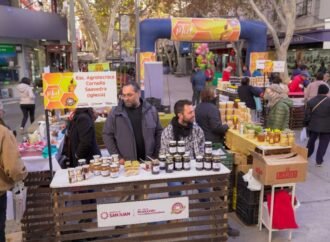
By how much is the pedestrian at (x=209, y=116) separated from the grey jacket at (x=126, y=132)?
1.01m

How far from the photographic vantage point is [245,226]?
4.35 m

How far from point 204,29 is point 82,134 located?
1094 centimetres

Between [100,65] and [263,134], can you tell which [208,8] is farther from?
[263,134]

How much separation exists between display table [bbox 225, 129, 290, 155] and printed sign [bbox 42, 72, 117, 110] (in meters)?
2.18

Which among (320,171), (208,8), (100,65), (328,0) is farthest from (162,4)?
(320,171)

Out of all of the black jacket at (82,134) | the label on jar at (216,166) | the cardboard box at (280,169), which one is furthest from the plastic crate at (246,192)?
the black jacket at (82,134)

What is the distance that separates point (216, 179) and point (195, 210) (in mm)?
382

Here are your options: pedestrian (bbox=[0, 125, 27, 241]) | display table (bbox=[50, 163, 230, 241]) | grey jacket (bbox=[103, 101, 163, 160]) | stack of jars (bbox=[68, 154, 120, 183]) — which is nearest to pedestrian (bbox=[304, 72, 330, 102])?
grey jacket (bbox=[103, 101, 163, 160])

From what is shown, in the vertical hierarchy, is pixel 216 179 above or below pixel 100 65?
below

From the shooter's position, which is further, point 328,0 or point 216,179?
point 328,0

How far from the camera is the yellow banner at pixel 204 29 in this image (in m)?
13.7

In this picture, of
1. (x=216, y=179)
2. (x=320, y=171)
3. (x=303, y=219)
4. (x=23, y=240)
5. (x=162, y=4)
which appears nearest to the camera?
(x=216, y=179)

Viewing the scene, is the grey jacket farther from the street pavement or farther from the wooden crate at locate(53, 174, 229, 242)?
the street pavement

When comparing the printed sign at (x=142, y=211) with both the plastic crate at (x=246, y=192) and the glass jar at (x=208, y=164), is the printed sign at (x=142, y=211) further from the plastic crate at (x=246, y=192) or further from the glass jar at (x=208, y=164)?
the plastic crate at (x=246, y=192)
